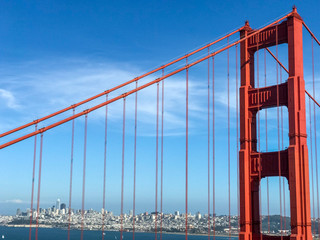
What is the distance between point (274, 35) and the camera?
24172mm

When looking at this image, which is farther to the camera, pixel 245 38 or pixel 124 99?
pixel 245 38

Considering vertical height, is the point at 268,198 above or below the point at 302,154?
below

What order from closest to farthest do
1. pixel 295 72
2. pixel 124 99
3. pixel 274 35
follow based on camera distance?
1. pixel 124 99
2. pixel 295 72
3. pixel 274 35

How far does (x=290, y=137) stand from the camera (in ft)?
73.5

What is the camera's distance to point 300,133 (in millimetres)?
22094

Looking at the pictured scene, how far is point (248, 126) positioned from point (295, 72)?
3353 millimetres

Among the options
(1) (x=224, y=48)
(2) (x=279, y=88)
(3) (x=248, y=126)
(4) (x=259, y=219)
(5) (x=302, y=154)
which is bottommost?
(4) (x=259, y=219)

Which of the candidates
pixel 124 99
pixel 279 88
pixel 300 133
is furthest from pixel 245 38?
pixel 124 99

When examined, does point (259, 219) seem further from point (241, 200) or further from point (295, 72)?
point (295, 72)

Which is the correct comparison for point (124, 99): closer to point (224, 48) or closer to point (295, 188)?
point (224, 48)

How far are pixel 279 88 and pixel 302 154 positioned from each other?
3360mm

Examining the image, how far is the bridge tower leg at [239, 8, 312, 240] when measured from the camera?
21.7 m

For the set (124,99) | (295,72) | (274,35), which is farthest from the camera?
(274,35)

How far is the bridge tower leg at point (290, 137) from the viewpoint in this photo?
21719mm
